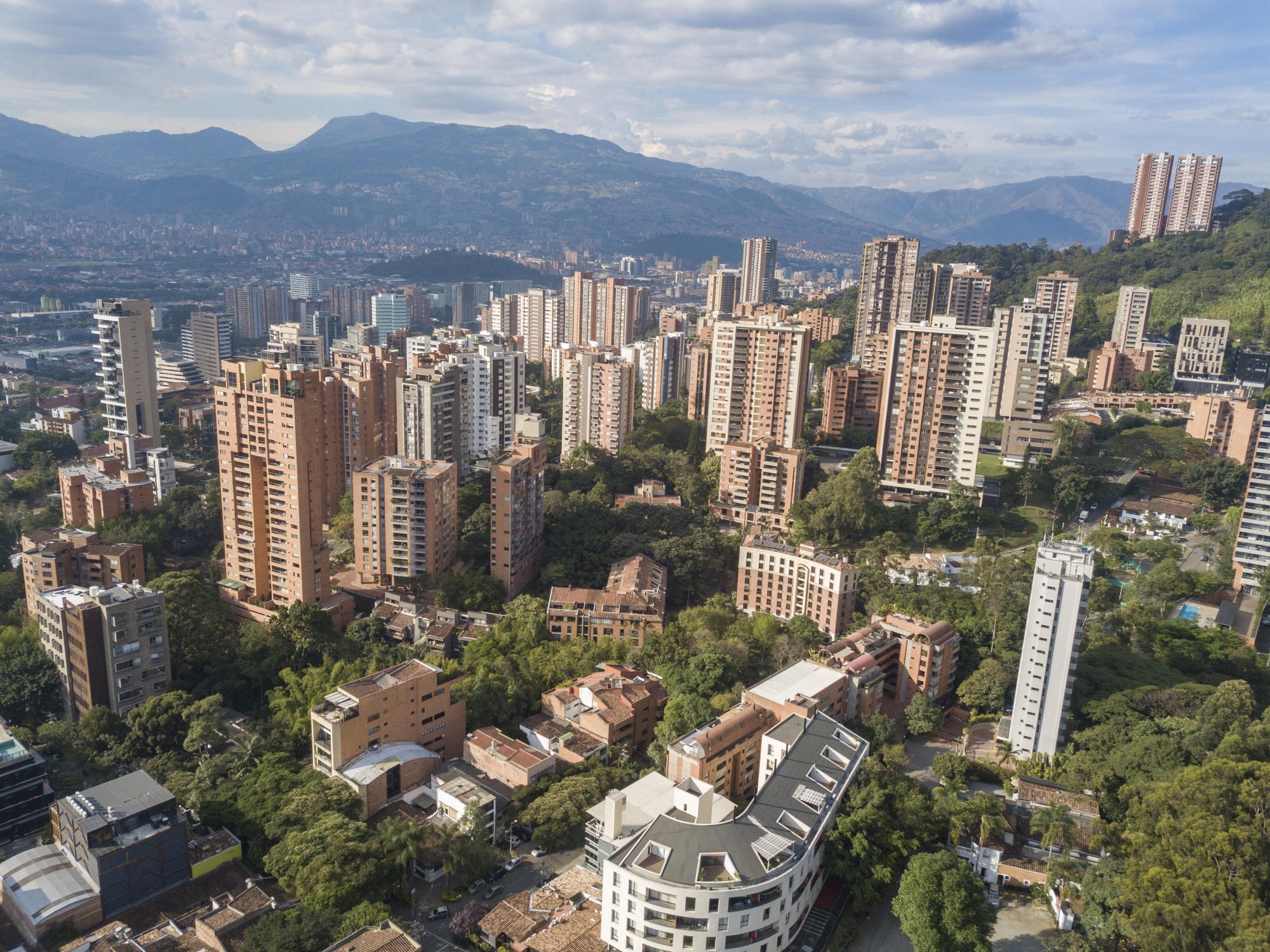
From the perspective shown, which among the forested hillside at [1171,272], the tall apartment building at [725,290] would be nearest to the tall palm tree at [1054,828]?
the forested hillside at [1171,272]

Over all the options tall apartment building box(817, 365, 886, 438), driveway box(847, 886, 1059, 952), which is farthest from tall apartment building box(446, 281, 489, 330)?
driveway box(847, 886, 1059, 952)

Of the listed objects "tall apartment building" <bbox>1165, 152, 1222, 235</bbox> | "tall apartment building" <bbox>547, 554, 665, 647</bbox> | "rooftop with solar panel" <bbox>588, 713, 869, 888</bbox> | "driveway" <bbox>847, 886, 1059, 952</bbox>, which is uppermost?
"tall apartment building" <bbox>1165, 152, 1222, 235</bbox>

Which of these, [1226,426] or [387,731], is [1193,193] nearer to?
[1226,426]

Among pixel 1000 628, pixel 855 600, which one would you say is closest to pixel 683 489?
pixel 855 600

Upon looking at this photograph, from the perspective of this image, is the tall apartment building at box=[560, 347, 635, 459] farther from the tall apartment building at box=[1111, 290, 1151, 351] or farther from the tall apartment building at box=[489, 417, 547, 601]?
the tall apartment building at box=[1111, 290, 1151, 351]

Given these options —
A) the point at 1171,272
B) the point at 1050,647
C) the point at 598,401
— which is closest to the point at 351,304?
the point at 598,401

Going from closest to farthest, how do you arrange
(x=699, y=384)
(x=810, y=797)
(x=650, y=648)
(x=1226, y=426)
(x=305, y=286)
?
(x=810, y=797) < (x=650, y=648) < (x=1226, y=426) < (x=699, y=384) < (x=305, y=286)

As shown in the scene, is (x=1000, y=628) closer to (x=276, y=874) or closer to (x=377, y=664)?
(x=377, y=664)
